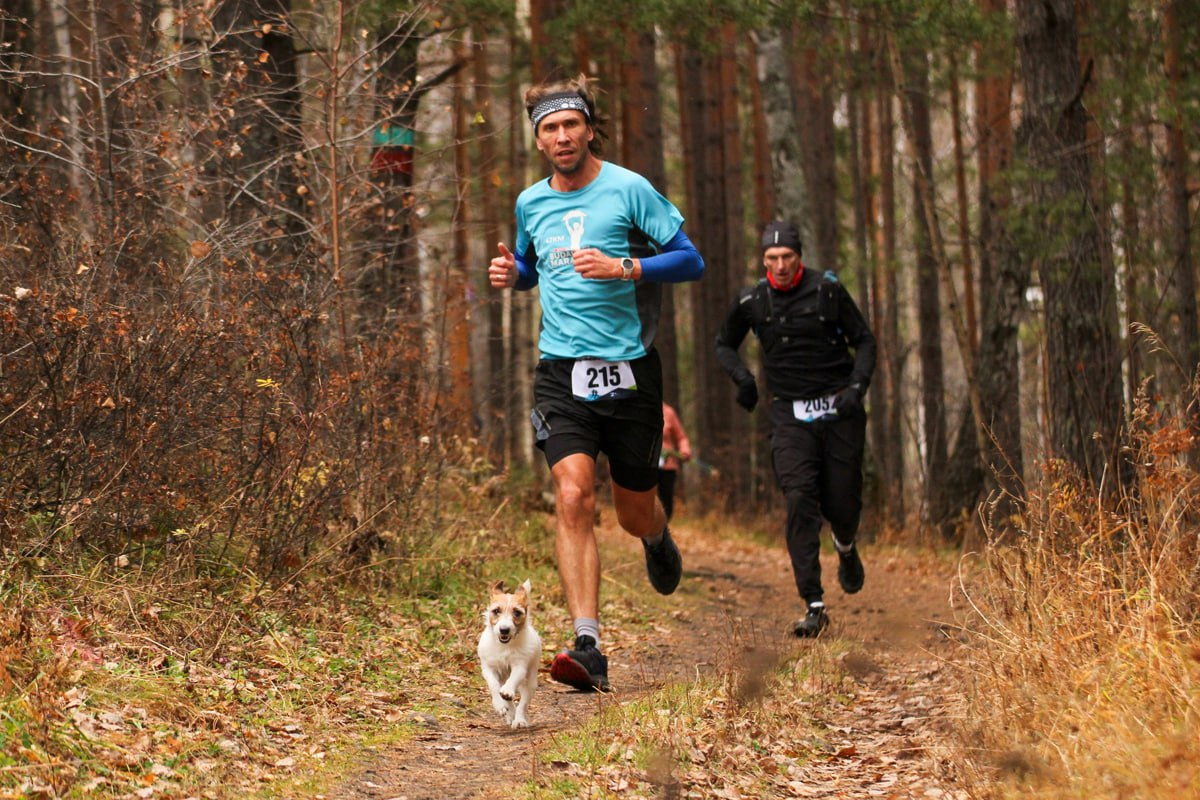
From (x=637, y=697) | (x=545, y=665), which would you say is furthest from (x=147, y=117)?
(x=637, y=697)

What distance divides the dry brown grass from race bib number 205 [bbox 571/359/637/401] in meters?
1.79

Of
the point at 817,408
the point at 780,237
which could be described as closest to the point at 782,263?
the point at 780,237

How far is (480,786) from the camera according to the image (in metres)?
4.89

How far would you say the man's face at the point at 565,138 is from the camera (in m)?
6.45

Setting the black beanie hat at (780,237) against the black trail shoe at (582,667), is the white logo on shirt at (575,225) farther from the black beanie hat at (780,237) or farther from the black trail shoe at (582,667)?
the black beanie hat at (780,237)

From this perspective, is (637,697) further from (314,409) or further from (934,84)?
(934,84)

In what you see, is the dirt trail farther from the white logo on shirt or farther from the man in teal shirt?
the white logo on shirt

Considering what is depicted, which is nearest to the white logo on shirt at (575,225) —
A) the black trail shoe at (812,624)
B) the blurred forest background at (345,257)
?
the blurred forest background at (345,257)

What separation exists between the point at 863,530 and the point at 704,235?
23.1 ft

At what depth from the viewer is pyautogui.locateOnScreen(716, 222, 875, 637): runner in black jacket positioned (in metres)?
8.80

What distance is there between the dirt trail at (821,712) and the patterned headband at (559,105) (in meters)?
2.52

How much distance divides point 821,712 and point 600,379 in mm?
1796

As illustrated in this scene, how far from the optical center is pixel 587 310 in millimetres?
6484

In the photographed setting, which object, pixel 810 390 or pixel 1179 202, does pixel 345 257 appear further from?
pixel 1179 202
